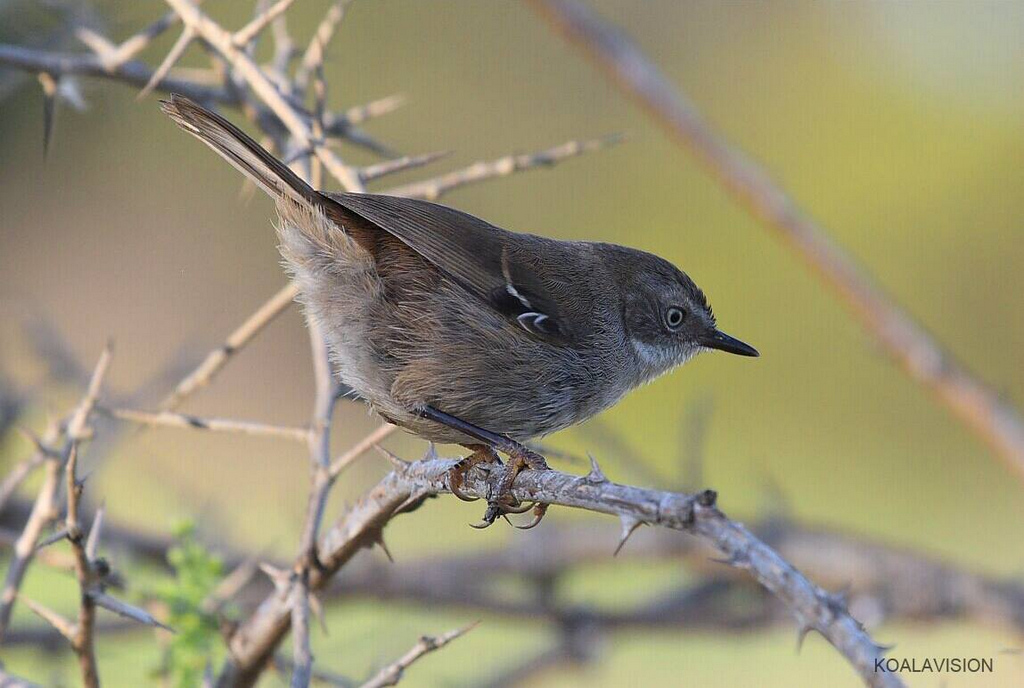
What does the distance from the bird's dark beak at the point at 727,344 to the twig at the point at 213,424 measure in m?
1.83

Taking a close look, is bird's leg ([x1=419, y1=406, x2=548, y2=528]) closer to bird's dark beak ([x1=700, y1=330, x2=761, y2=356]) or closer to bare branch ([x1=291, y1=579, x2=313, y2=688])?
bare branch ([x1=291, y1=579, x2=313, y2=688])

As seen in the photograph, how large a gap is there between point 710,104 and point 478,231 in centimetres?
976

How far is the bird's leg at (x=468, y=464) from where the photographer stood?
286 centimetres

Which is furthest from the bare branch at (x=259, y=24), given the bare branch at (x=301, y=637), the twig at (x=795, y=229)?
the twig at (x=795, y=229)

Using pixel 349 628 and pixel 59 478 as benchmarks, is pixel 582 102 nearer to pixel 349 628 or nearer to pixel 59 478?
pixel 349 628

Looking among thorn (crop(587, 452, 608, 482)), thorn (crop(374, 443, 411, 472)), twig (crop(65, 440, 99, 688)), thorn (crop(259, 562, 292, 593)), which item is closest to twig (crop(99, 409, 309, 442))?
thorn (crop(374, 443, 411, 472))

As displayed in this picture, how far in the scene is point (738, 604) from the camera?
488cm

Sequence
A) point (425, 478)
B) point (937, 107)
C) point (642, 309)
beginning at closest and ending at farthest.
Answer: point (425, 478) < point (642, 309) < point (937, 107)

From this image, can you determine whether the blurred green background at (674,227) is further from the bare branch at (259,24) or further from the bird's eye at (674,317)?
the bare branch at (259,24)

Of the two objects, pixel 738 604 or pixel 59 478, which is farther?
pixel 738 604

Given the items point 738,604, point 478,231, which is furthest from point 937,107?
point 478,231

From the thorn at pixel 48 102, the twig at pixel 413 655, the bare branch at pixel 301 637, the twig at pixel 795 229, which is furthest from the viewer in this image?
the twig at pixel 795 229

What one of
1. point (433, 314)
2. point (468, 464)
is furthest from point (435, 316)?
point (468, 464)

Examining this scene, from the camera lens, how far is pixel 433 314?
3.62 metres
